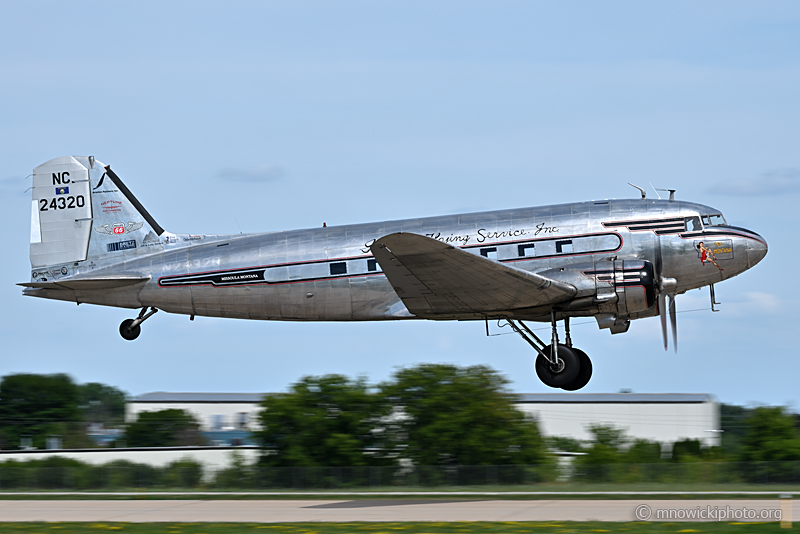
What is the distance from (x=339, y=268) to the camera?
69.6 feet

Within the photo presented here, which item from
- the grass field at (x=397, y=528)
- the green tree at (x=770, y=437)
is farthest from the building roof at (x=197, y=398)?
the grass field at (x=397, y=528)

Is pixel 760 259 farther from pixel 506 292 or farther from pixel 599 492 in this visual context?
pixel 599 492

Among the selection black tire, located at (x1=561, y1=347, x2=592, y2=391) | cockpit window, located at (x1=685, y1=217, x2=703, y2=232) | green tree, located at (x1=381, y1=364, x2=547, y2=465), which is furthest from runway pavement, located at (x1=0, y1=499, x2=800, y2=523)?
green tree, located at (x1=381, y1=364, x2=547, y2=465)

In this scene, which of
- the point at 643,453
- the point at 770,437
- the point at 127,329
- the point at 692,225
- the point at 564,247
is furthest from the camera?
the point at 643,453

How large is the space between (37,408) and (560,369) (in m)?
51.1

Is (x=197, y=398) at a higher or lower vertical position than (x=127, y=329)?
lower

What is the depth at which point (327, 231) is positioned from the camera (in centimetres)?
2169

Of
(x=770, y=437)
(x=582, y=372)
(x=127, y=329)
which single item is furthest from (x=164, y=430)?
(x=582, y=372)

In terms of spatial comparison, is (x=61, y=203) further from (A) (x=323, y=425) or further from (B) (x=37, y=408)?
(B) (x=37, y=408)

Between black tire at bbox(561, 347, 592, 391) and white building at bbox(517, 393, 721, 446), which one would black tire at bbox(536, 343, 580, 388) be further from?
white building at bbox(517, 393, 721, 446)

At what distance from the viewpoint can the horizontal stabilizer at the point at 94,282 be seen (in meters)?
22.3

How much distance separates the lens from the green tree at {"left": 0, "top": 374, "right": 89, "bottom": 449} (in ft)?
200

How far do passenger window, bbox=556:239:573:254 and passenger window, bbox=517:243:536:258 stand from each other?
1.71 ft

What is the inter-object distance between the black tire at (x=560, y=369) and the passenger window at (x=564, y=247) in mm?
2076
